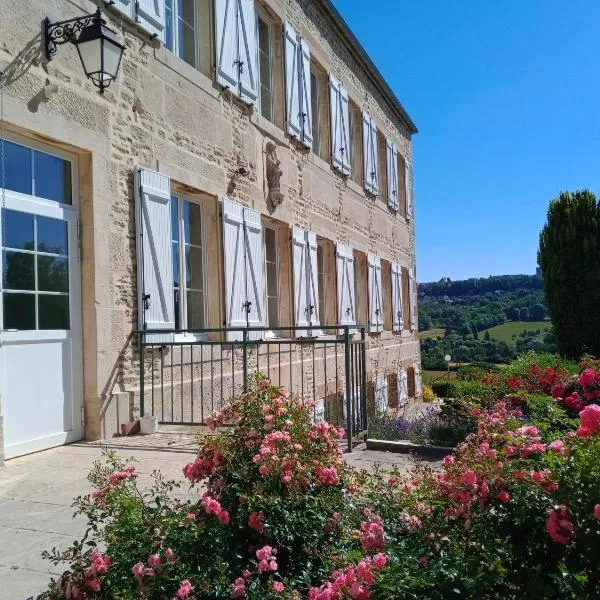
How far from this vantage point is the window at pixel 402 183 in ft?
55.8

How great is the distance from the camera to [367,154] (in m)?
13.5

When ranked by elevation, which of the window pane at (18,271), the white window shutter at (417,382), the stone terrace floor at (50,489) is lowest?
the white window shutter at (417,382)

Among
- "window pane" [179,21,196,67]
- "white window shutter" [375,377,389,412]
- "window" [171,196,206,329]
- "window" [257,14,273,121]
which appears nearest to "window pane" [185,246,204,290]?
"window" [171,196,206,329]

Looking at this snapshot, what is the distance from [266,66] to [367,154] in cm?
456

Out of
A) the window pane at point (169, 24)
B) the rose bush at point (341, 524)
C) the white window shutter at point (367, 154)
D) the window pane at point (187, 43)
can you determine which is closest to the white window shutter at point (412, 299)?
the white window shutter at point (367, 154)

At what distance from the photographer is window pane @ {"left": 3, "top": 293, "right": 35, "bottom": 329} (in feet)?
15.1

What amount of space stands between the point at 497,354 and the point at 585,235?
2246cm

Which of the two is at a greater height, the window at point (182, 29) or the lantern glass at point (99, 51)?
the window at point (182, 29)

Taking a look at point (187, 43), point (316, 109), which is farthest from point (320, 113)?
point (187, 43)

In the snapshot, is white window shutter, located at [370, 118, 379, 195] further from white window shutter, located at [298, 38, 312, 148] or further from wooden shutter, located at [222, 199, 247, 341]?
wooden shutter, located at [222, 199, 247, 341]

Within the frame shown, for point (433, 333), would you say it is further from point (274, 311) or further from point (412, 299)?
point (274, 311)

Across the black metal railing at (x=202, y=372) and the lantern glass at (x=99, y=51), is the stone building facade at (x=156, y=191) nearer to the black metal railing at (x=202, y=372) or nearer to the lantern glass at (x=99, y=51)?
the black metal railing at (x=202, y=372)

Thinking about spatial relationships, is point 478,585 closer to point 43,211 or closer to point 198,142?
point 43,211

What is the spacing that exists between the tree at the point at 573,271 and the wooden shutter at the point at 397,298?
3723 mm
